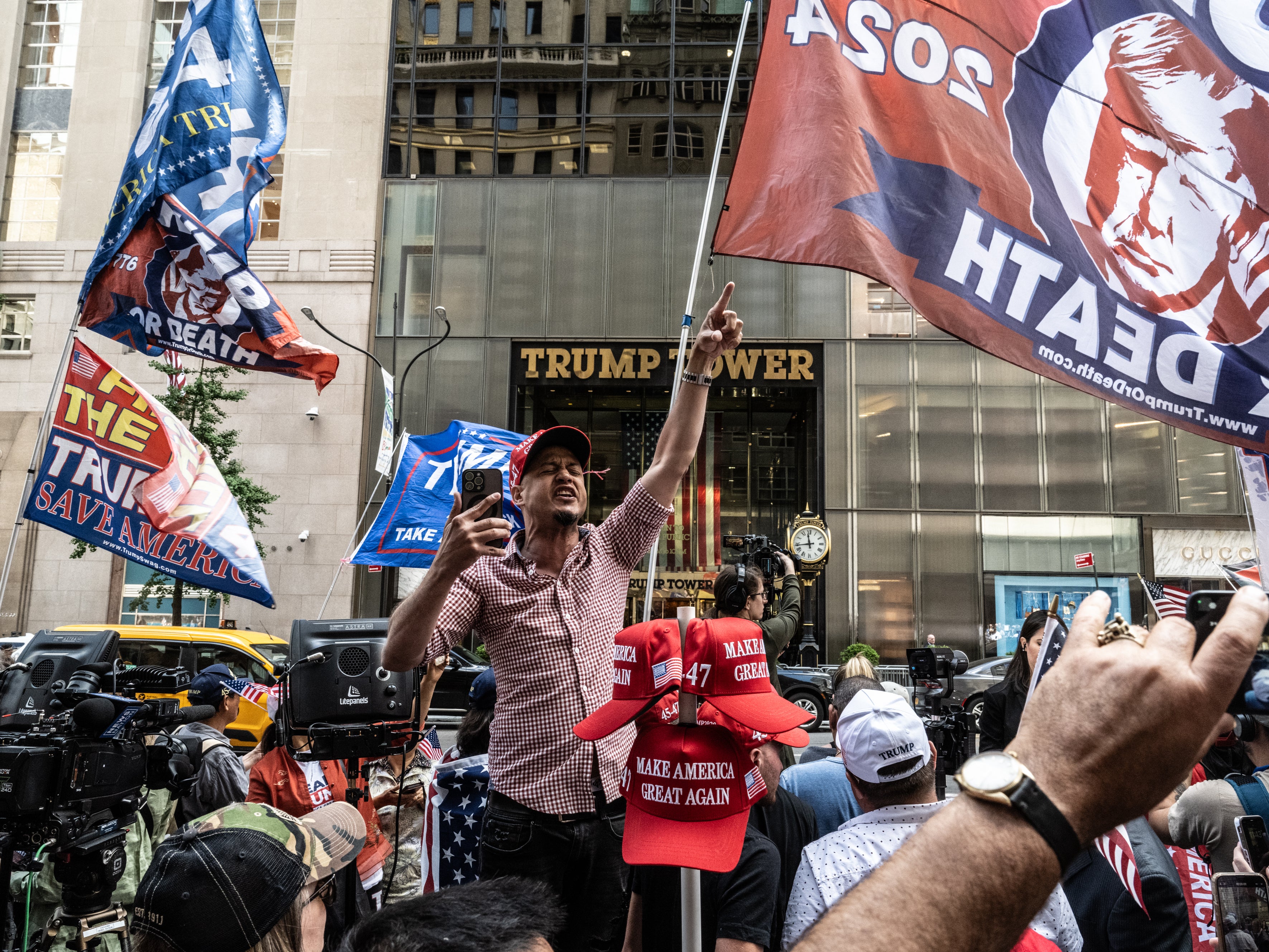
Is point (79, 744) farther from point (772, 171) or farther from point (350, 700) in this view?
point (772, 171)

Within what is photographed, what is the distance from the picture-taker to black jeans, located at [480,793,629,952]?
271 centimetres

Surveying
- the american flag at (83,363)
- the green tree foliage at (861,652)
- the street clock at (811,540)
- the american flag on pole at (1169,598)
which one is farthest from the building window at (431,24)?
the american flag on pole at (1169,598)

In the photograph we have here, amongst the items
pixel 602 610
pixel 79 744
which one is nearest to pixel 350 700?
pixel 79 744

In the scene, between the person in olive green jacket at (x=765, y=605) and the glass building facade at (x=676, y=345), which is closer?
the person in olive green jacket at (x=765, y=605)

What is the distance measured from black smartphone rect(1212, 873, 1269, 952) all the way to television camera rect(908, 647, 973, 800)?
76cm

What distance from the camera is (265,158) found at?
7246 millimetres

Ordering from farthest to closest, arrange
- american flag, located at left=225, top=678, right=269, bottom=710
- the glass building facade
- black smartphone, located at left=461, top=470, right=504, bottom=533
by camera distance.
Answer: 1. the glass building facade
2. american flag, located at left=225, top=678, right=269, bottom=710
3. black smartphone, located at left=461, top=470, right=504, bottom=533

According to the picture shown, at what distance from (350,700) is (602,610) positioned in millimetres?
1337

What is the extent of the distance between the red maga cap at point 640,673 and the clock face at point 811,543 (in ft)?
57.5

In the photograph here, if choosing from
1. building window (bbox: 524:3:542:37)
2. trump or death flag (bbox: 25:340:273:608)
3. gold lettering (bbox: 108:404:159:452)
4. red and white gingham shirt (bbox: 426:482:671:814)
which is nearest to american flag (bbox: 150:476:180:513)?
trump or death flag (bbox: 25:340:273:608)

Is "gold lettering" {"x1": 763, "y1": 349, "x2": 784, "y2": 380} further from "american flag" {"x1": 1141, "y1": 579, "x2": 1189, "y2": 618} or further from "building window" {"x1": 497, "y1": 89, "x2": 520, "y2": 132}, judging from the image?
"american flag" {"x1": 1141, "y1": 579, "x2": 1189, "y2": 618}

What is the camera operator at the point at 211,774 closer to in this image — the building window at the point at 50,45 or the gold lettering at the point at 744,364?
the gold lettering at the point at 744,364

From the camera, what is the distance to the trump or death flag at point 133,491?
6.04m

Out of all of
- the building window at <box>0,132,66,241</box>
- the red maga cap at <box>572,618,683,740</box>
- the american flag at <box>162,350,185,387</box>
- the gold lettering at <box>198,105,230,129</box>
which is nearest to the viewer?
the red maga cap at <box>572,618,683,740</box>
